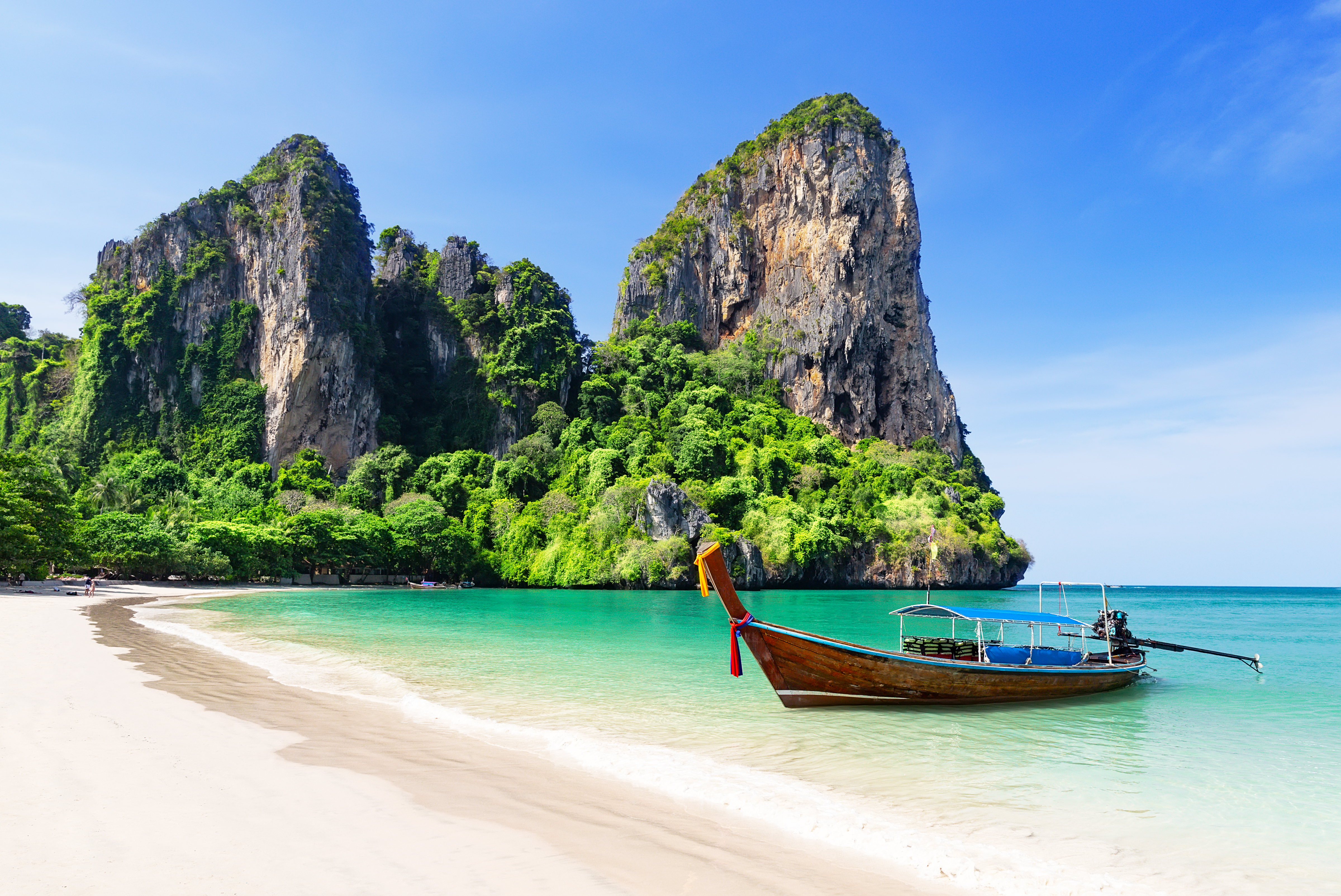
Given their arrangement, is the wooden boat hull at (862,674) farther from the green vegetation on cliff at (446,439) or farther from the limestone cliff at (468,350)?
the limestone cliff at (468,350)

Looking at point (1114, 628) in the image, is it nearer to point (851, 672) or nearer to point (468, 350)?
point (851, 672)

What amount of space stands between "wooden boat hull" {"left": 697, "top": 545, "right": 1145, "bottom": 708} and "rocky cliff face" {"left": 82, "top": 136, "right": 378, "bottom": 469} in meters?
67.2

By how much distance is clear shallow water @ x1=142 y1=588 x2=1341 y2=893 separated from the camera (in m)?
6.21

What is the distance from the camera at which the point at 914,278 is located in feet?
284

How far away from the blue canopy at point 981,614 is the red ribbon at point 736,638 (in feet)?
8.92

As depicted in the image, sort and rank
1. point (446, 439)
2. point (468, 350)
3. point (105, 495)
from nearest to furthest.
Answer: point (105, 495), point (446, 439), point (468, 350)

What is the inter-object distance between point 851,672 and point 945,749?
2.27 m

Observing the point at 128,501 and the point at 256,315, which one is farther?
the point at 256,315

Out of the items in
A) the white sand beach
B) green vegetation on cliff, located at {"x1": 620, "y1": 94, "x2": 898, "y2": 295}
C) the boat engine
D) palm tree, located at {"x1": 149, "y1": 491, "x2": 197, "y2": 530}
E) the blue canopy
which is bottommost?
the white sand beach

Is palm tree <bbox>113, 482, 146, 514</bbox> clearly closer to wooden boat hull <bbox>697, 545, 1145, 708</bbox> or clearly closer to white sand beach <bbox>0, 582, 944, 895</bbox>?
white sand beach <bbox>0, 582, 944, 895</bbox>

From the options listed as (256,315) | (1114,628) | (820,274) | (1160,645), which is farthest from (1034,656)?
(256,315)

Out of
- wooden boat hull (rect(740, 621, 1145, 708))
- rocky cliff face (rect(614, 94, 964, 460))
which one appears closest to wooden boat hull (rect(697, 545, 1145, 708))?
wooden boat hull (rect(740, 621, 1145, 708))

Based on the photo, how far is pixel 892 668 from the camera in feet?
38.6

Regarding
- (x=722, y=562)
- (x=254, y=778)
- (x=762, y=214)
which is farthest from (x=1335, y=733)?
(x=762, y=214)
